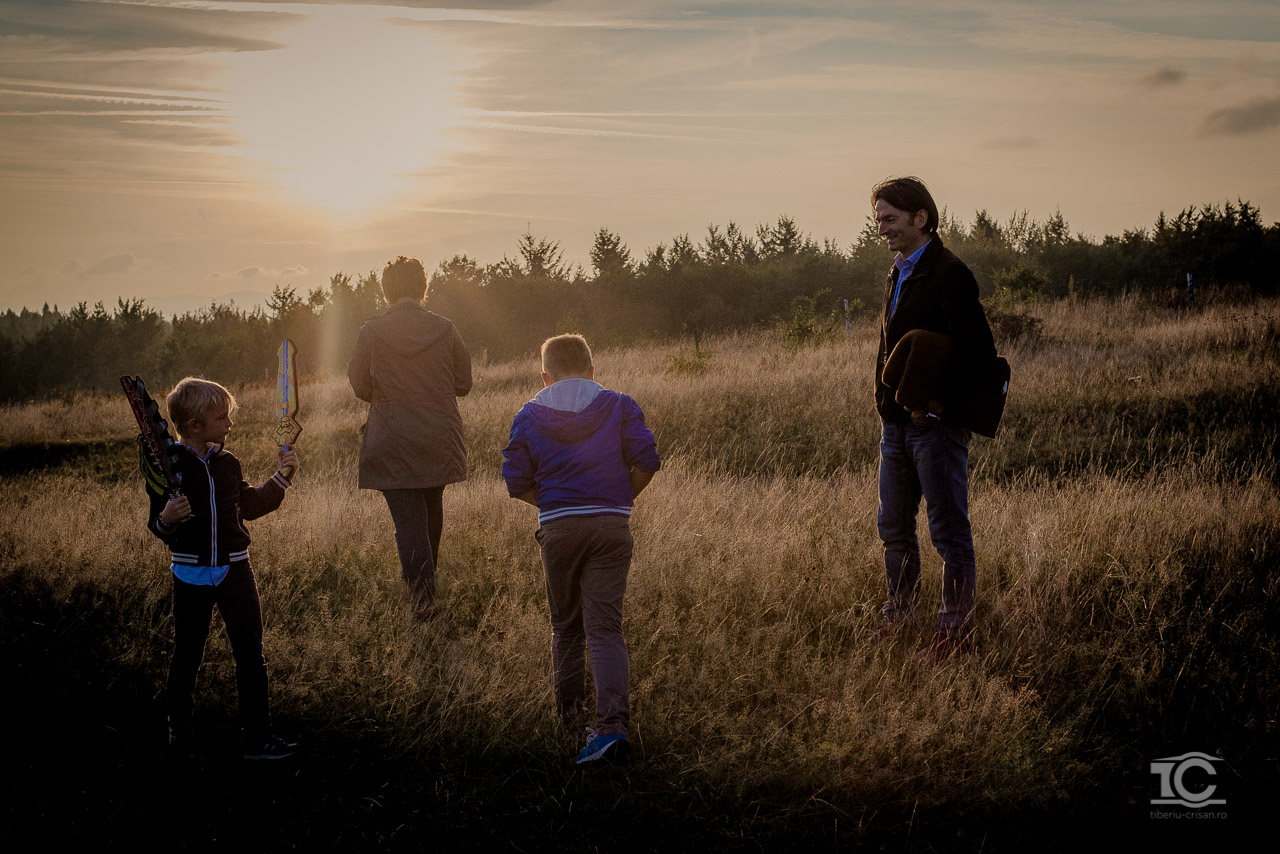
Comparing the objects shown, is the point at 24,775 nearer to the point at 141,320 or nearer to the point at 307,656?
the point at 307,656

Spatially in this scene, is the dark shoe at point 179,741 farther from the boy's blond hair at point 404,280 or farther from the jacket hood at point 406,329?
the boy's blond hair at point 404,280

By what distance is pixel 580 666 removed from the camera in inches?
145

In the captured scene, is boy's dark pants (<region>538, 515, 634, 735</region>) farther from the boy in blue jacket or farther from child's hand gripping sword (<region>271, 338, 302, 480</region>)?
child's hand gripping sword (<region>271, 338, 302, 480</region>)

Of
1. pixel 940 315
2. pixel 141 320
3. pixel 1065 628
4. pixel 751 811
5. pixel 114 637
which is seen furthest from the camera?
pixel 141 320

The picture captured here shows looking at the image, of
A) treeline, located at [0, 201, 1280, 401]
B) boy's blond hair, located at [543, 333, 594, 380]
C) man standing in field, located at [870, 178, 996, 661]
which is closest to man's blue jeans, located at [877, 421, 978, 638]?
man standing in field, located at [870, 178, 996, 661]

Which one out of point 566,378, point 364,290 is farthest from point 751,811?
point 364,290

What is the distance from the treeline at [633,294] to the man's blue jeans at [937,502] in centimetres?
1331

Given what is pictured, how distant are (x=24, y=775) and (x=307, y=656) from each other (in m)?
1.26

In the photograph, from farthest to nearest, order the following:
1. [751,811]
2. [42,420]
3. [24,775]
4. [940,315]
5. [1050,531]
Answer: [42,420] < [1050,531] < [940,315] < [24,775] < [751,811]

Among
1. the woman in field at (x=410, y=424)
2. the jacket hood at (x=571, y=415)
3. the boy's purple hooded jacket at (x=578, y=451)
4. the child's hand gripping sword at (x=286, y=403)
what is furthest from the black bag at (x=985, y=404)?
the child's hand gripping sword at (x=286, y=403)

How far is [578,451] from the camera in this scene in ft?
11.4

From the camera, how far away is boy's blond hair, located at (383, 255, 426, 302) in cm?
511

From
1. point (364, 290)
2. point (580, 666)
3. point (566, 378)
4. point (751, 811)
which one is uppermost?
point (364, 290)

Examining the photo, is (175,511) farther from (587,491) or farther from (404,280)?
(404,280)
